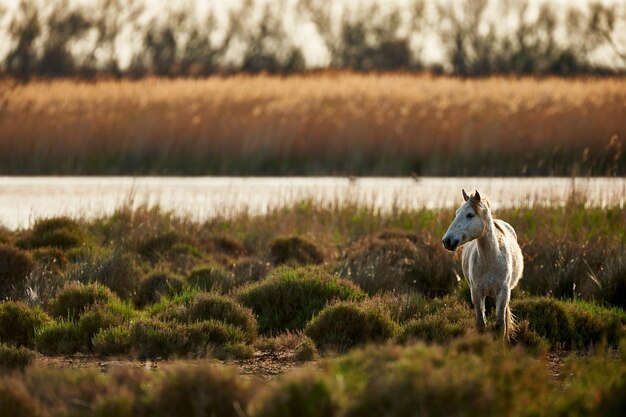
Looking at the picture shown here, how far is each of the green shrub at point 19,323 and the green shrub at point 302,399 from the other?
5.42 meters

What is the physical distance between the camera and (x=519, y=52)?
5006 centimetres

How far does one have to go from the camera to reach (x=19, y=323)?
12523mm

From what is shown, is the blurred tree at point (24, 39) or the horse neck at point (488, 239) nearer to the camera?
the horse neck at point (488, 239)

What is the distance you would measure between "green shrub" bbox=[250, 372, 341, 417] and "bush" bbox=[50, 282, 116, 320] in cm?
604

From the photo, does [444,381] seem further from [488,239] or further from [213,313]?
[213,313]

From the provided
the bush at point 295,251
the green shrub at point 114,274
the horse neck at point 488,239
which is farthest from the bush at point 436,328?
the bush at point 295,251

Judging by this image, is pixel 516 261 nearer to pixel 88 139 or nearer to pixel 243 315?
pixel 243 315

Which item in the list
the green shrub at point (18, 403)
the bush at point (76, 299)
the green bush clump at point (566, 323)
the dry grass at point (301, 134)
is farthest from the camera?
the dry grass at point (301, 134)

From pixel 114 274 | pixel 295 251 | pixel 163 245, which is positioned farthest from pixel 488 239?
pixel 163 245

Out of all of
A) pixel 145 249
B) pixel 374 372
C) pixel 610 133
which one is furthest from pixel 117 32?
pixel 374 372

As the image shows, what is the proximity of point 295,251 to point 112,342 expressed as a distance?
203 inches

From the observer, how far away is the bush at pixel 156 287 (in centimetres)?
1489

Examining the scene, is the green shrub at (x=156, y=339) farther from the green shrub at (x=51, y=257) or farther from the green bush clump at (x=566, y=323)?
the green shrub at (x=51, y=257)

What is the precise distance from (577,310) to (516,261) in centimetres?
126
